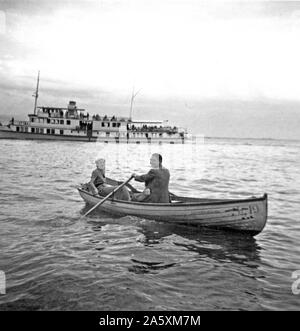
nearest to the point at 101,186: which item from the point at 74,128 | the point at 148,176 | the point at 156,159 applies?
the point at 148,176

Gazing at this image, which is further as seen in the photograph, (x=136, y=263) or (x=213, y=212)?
(x=213, y=212)

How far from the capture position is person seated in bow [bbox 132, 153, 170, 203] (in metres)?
10.0

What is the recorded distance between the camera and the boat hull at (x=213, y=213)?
8.74m

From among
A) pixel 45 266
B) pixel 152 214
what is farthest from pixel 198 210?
pixel 45 266

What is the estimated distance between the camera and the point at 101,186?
12.3 meters

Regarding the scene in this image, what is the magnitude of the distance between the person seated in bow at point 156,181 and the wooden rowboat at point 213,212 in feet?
1.39

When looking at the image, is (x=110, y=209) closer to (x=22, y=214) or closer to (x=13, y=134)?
(x=22, y=214)

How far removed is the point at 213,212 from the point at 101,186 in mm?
4721

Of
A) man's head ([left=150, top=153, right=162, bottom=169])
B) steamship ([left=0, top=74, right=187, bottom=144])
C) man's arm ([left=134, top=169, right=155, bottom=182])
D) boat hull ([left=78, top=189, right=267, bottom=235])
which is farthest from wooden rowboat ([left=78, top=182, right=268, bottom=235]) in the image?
steamship ([left=0, top=74, right=187, bottom=144])

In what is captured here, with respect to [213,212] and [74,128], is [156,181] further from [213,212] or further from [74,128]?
[74,128]

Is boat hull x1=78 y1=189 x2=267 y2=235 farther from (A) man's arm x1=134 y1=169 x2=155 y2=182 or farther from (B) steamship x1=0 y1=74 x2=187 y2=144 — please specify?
(B) steamship x1=0 y1=74 x2=187 y2=144

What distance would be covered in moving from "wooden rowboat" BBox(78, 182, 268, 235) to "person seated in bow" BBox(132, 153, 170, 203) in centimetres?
42

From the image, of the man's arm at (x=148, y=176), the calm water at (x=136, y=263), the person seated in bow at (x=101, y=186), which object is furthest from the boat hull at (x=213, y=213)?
the person seated in bow at (x=101, y=186)

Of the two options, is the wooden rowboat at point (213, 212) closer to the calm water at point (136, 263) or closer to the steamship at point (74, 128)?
the calm water at point (136, 263)
